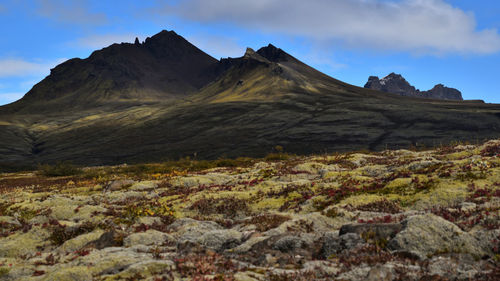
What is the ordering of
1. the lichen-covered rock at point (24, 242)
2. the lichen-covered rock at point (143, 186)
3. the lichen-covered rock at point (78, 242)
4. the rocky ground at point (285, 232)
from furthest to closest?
1. the lichen-covered rock at point (143, 186)
2. the lichen-covered rock at point (24, 242)
3. the lichen-covered rock at point (78, 242)
4. the rocky ground at point (285, 232)

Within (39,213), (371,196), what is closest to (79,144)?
(39,213)

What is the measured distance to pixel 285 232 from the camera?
45.9 ft

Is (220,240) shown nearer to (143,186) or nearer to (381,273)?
(381,273)

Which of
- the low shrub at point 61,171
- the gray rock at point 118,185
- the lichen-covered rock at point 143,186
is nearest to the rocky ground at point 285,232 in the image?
the lichen-covered rock at point 143,186

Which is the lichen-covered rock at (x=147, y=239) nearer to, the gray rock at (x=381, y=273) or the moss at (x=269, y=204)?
the moss at (x=269, y=204)

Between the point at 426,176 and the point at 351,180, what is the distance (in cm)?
455

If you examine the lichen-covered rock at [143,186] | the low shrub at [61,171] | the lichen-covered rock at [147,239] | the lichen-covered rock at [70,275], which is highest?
the lichen-covered rock at [70,275]

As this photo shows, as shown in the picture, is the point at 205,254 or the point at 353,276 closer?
the point at 353,276

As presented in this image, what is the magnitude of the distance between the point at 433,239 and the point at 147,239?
35.2 feet

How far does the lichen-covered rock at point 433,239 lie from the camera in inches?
420

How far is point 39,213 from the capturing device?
906 inches

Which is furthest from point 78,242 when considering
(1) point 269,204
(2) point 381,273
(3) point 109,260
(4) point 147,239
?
(2) point 381,273

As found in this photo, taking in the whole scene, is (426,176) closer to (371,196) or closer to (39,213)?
(371,196)

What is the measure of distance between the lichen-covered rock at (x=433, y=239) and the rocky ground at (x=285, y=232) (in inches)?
1.2
